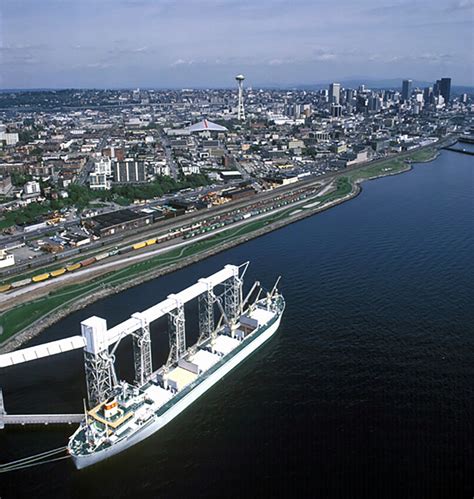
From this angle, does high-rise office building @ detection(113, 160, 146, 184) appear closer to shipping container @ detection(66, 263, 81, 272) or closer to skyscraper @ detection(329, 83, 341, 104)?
shipping container @ detection(66, 263, 81, 272)

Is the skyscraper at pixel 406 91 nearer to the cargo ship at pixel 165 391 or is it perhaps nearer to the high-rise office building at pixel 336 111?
the high-rise office building at pixel 336 111

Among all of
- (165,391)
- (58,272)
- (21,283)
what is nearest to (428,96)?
(58,272)

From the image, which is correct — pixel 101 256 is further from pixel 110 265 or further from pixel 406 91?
pixel 406 91

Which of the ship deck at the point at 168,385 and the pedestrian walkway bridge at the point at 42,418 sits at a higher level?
the ship deck at the point at 168,385

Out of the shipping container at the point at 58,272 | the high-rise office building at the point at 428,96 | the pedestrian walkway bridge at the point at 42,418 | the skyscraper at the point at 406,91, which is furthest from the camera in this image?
the skyscraper at the point at 406,91

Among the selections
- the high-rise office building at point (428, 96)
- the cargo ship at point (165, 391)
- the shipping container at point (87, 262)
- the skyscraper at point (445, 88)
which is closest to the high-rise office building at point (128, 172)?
the shipping container at point (87, 262)

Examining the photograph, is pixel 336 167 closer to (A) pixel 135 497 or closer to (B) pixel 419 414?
(B) pixel 419 414

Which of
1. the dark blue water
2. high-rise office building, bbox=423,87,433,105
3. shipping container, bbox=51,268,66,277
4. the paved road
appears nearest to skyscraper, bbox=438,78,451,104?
high-rise office building, bbox=423,87,433,105
